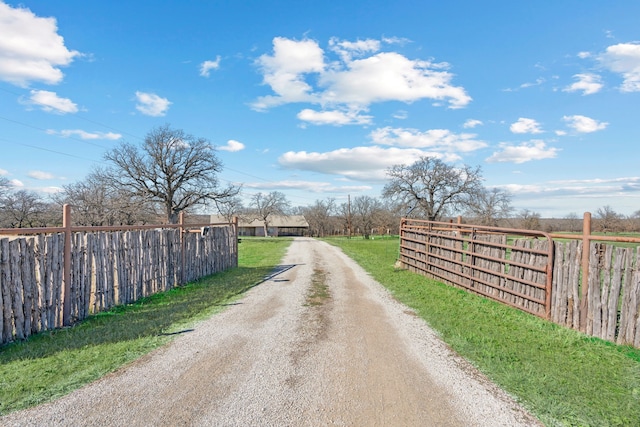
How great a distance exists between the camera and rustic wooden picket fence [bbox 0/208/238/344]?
529 centimetres

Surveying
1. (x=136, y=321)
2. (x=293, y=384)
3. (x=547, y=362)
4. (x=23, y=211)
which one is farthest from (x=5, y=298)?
(x=23, y=211)

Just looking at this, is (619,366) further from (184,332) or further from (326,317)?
(184,332)

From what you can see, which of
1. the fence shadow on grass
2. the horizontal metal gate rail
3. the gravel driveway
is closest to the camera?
the gravel driveway

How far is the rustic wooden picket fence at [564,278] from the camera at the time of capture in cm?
533

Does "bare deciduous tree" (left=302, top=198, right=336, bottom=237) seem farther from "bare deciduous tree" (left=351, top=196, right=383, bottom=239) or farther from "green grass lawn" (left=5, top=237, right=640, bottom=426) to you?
"green grass lawn" (left=5, top=237, right=640, bottom=426)

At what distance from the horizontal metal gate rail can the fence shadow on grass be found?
605 cm

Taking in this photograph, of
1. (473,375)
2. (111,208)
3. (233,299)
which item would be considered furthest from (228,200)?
(473,375)

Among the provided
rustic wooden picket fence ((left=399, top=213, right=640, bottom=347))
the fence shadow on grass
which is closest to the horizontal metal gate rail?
rustic wooden picket fence ((left=399, top=213, right=640, bottom=347))

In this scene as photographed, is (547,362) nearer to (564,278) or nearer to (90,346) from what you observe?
(564,278)

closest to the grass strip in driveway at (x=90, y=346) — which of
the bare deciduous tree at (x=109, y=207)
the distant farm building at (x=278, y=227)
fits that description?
the bare deciduous tree at (x=109, y=207)

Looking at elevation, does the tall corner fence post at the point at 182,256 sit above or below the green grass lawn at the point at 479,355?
above

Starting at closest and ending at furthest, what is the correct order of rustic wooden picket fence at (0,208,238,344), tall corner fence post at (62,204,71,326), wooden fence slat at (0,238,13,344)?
1. wooden fence slat at (0,238,13,344)
2. rustic wooden picket fence at (0,208,238,344)
3. tall corner fence post at (62,204,71,326)

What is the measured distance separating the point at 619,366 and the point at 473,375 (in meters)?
2.02

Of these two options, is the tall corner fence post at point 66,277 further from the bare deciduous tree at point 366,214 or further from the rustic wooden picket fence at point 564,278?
the bare deciduous tree at point 366,214
